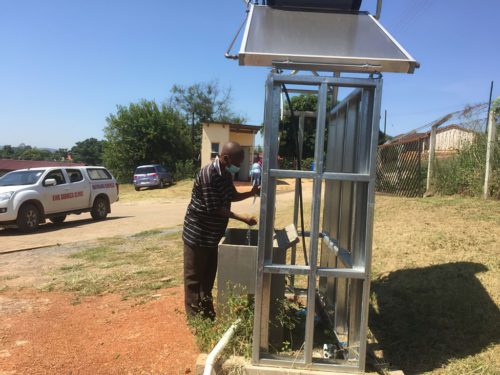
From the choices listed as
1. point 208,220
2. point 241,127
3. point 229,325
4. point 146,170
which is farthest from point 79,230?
point 241,127

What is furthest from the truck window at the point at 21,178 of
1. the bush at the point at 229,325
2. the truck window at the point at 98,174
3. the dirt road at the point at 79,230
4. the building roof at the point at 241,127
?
the building roof at the point at 241,127

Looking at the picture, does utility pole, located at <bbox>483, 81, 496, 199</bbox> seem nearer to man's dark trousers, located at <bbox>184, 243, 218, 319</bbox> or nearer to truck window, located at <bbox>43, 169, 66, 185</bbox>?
man's dark trousers, located at <bbox>184, 243, 218, 319</bbox>

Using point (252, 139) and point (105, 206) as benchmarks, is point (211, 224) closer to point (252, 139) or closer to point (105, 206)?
point (105, 206)

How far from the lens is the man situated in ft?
12.7

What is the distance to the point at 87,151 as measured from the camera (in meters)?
101

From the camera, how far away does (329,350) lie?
3.35 m

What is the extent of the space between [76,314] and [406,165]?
993 centimetres

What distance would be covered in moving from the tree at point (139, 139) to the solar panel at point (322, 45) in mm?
33743

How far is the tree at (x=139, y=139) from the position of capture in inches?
1430

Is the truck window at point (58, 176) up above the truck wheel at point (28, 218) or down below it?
above

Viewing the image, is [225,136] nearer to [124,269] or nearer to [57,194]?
[57,194]

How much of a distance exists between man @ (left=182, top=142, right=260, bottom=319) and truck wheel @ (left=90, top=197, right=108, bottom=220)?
431 inches

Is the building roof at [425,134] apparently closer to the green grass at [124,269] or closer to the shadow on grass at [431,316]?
the shadow on grass at [431,316]

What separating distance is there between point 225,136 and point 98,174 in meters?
17.2
